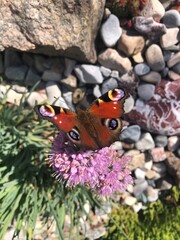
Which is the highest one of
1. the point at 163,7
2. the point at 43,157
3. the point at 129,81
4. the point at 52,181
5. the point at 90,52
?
the point at 163,7

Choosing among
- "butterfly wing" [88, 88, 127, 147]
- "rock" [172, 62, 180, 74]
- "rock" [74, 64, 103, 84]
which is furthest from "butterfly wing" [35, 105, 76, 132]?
"rock" [172, 62, 180, 74]

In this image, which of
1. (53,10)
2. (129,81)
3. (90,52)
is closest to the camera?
(53,10)

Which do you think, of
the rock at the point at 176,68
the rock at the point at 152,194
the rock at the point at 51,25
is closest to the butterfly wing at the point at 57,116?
the rock at the point at 51,25

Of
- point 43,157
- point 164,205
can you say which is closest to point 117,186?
point 43,157

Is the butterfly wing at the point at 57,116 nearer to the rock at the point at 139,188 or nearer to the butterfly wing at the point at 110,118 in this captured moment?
the butterfly wing at the point at 110,118

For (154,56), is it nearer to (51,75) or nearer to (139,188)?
(51,75)

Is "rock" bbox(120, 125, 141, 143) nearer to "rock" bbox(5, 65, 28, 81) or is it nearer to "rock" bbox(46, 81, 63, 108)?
"rock" bbox(46, 81, 63, 108)

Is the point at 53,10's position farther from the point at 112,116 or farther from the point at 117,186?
the point at 117,186
